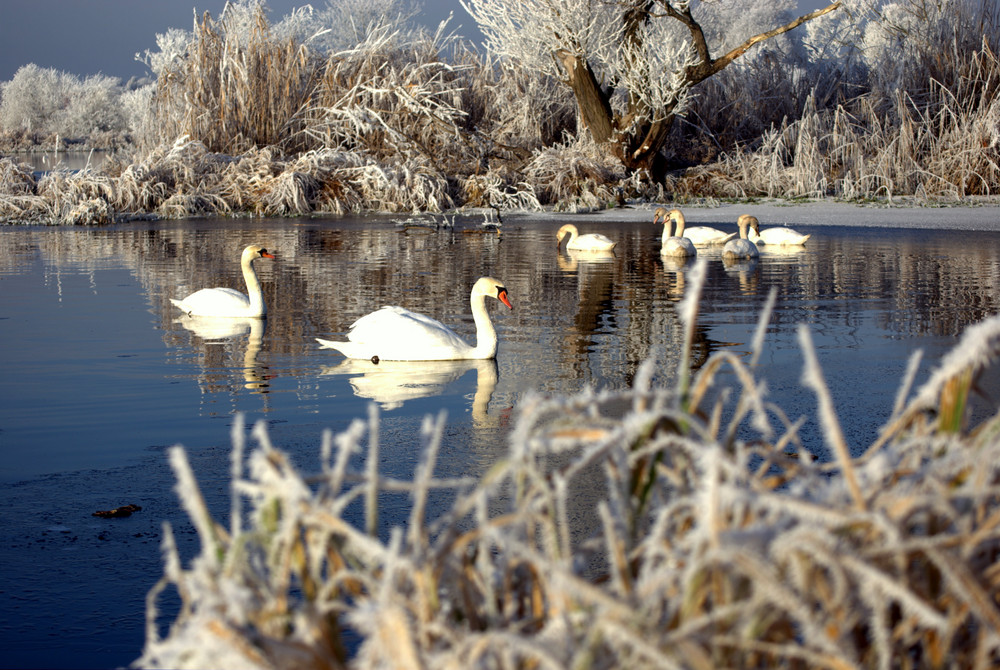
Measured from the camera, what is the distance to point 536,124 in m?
26.6

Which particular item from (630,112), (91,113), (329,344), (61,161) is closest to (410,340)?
(329,344)

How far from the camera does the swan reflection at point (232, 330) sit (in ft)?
25.9

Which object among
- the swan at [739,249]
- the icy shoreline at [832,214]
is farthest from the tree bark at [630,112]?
the swan at [739,249]

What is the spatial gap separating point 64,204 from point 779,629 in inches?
845

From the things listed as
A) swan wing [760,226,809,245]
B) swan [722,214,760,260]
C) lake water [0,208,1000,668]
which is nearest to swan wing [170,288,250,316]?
lake water [0,208,1000,668]

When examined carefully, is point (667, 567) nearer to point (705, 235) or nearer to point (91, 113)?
point (705, 235)

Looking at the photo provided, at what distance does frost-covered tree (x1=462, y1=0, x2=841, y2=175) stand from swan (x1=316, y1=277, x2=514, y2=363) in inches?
651

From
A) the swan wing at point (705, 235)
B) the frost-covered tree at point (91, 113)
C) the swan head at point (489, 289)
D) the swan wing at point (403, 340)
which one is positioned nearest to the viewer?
the swan wing at point (403, 340)

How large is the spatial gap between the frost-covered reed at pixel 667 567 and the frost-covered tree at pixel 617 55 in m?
22.0

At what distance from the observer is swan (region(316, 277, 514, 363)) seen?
7.62m

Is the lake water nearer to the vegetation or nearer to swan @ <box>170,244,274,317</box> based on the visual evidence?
swan @ <box>170,244,274,317</box>

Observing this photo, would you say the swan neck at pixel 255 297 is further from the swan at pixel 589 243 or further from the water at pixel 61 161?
the water at pixel 61 161

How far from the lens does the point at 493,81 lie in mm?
27766

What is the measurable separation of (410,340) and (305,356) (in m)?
0.96
